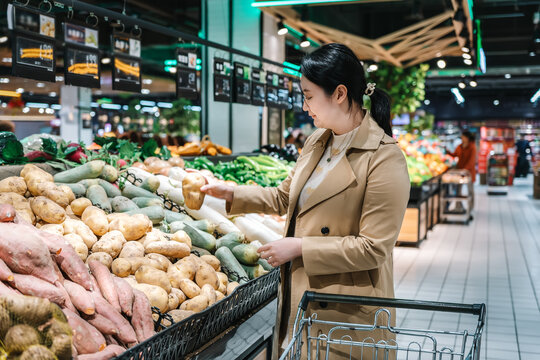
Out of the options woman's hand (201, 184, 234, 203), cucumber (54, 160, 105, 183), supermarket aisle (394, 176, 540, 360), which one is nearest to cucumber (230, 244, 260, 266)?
woman's hand (201, 184, 234, 203)

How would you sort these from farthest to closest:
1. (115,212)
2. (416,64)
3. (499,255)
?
(416,64) < (499,255) < (115,212)

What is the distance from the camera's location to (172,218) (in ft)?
11.0

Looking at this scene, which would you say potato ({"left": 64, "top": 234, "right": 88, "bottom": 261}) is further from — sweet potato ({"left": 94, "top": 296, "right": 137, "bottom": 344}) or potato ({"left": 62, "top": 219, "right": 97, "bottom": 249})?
sweet potato ({"left": 94, "top": 296, "right": 137, "bottom": 344})

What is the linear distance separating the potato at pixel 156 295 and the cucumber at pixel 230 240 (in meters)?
0.97

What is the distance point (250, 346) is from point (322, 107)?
119cm

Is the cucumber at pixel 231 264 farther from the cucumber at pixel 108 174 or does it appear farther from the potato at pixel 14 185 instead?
the potato at pixel 14 185

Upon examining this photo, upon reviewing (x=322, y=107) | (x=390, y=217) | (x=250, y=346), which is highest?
(x=322, y=107)

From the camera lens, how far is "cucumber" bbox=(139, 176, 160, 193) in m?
3.60

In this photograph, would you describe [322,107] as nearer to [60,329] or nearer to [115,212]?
[60,329]

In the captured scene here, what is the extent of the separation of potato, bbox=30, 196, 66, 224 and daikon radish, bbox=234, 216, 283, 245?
124cm

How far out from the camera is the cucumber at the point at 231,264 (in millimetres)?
2983

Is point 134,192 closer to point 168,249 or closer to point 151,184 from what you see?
point 151,184

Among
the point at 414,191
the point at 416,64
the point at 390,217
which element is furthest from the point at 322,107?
the point at 416,64

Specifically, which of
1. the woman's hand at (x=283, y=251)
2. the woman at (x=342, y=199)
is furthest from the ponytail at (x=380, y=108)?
the woman's hand at (x=283, y=251)
